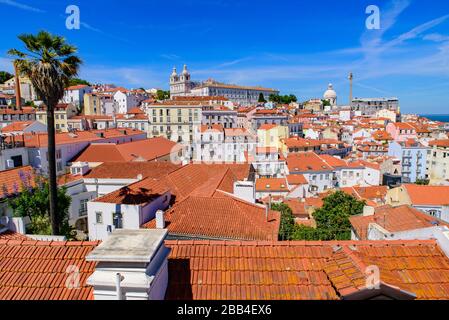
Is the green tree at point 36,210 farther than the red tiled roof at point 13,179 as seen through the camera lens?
No

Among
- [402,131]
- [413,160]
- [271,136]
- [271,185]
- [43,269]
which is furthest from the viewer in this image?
[402,131]

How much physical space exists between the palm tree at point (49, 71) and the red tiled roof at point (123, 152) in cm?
2091

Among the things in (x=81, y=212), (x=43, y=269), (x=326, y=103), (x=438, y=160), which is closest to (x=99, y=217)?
A: (x=81, y=212)

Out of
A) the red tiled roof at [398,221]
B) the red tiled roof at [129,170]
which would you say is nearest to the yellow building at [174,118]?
the red tiled roof at [129,170]

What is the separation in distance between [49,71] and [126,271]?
38.3 feet

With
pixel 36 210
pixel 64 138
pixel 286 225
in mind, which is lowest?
pixel 286 225

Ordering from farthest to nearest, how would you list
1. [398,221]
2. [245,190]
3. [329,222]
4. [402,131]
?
[402,131], [329,222], [245,190], [398,221]

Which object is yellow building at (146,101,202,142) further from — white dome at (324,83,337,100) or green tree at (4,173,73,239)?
white dome at (324,83,337,100)

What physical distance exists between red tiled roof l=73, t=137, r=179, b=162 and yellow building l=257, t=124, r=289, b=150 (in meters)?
29.9

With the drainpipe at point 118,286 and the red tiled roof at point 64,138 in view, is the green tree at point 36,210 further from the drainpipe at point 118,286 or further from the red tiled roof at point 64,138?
the red tiled roof at point 64,138

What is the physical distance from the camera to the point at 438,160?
6450 cm

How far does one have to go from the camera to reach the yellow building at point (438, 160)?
62.9m

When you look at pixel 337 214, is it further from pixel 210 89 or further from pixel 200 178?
pixel 210 89

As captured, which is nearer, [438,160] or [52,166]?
[52,166]
